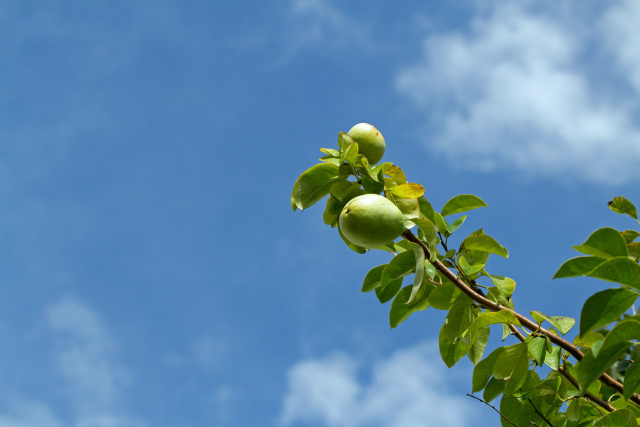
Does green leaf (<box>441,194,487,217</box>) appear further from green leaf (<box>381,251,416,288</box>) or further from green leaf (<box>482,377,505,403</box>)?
green leaf (<box>482,377,505,403</box>)

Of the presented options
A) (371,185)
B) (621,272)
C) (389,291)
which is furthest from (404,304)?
(621,272)

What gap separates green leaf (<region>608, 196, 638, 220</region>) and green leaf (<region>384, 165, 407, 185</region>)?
87 centimetres

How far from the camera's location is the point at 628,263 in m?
1.37

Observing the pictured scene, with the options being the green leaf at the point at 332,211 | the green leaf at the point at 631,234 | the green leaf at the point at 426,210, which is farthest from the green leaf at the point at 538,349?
the green leaf at the point at 332,211

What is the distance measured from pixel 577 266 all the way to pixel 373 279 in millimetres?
877

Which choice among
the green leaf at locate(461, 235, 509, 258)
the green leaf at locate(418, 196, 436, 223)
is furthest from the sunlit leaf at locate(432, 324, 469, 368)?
the green leaf at locate(418, 196, 436, 223)

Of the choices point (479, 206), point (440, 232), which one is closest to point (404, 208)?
point (440, 232)

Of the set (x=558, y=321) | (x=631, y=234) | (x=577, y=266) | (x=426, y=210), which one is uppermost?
(x=426, y=210)

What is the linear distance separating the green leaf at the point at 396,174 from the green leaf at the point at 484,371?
73 centimetres

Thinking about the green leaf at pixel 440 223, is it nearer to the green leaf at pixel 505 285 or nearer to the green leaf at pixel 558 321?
the green leaf at pixel 505 285

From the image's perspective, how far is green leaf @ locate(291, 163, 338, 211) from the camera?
1.99 metres

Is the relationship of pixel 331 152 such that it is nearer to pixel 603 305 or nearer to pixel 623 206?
pixel 603 305

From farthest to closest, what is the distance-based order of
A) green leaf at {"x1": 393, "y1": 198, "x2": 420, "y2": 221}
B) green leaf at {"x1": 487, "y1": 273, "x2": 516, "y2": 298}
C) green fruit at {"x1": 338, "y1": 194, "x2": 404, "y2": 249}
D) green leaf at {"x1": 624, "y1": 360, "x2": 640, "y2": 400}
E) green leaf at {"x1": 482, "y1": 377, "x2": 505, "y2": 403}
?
green leaf at {"x1": 482, "y1": 377, "x2": 505, "y2": 403}, green leaf at {"x1": 487, "y1": 273, "x2": 516, "y2": 298}, green leaf at {"x1": 393, "y1": 198, "x2": 420, "y2": 221}, green fruit at {"x1": 338, "y1": 194, "x2": 404, "y2": 249}, green leaf at {"x1": 624, "y1": 360, "x2": 640, "y2": 400}

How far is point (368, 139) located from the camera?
85.2 inches
